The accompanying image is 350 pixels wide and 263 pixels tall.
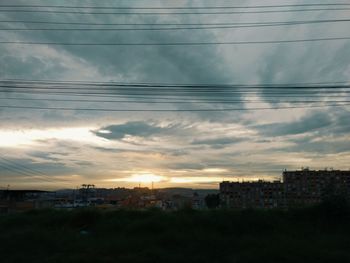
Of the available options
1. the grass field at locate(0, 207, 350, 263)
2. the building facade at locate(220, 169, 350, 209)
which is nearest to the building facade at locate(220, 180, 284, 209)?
the building facade at locate(220, 169, 350, 209)

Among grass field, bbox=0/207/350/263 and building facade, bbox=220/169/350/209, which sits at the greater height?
building facade, bbox=220/169/350/209

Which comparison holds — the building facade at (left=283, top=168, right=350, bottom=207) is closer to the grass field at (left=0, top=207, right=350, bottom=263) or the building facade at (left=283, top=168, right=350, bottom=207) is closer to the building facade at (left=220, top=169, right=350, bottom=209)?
the building facade at (left=220, top=169, right=350, bottom=209)

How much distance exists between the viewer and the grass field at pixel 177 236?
A: 11.3m

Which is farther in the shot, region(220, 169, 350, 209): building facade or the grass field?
region(220, 169, 350, 209): building facade

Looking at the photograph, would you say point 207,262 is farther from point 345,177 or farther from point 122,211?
point 345,177

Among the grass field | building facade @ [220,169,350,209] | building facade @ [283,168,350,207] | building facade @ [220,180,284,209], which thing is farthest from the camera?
building facade @ [220,180,284,209]

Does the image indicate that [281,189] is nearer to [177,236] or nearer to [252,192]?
[252,192]

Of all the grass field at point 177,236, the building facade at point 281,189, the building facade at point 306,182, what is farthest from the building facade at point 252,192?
the grass field at point 177,236

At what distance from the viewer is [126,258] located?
35.4ft

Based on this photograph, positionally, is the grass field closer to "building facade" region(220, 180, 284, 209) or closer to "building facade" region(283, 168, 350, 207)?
"building facade" region(283, 168, 350, 207)

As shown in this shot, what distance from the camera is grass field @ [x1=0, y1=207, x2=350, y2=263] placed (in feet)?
37.0

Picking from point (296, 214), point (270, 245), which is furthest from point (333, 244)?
point (296, 214)

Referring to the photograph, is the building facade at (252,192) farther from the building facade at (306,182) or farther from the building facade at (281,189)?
the building facade at (306,182)

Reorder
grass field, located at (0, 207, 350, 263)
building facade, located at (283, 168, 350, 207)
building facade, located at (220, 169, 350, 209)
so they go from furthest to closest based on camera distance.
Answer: building facade, located at (220, 169, 350, 209)
building facade, located at (283, 168, 350, 207)
grass field, located at (0, 207, 350, 263)
